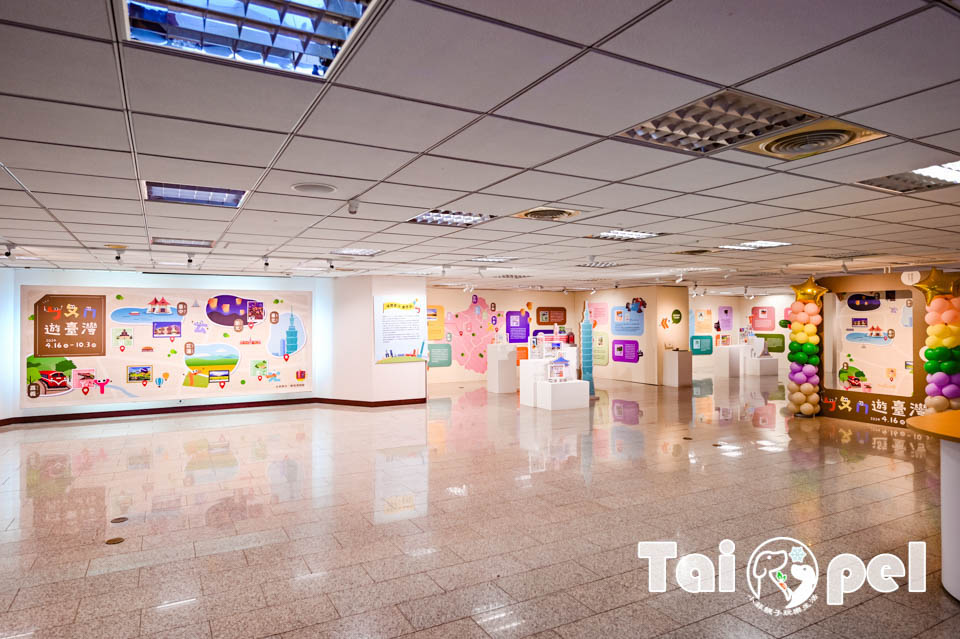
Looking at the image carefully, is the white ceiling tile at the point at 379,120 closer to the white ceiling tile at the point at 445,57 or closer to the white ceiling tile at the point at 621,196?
the white ceiling tile at the point at 445,57

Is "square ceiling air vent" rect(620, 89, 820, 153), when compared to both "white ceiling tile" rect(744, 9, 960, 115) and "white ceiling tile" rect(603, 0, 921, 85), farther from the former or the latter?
"white ceiling tile" rect(603, 0, 921, 85)

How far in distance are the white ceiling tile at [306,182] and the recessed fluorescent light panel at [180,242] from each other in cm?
336

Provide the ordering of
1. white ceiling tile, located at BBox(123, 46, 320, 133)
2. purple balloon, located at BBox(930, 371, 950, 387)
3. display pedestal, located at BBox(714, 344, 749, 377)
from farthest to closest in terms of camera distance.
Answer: display pedestal, located at BBox(714, 344, 749, 377) → purple balloon, located at BBox(930, 371, 950, 387) → white ceiling tile, located at BBox(123, 46, 320, 133)

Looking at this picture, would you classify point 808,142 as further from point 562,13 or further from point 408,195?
point 408,195

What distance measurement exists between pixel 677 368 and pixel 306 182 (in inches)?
545

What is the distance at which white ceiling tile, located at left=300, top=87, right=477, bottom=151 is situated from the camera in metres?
2.66

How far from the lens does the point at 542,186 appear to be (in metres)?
4.36

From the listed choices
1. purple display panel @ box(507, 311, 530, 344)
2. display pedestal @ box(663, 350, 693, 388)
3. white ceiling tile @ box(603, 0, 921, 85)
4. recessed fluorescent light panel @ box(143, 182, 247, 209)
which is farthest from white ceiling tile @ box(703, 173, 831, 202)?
purple display panel @ box(507, 311, 530, 344)

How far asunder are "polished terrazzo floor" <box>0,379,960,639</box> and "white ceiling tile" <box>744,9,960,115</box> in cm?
302

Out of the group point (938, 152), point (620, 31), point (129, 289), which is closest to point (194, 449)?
point (129, 289)

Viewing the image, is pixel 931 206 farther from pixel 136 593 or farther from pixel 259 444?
pixel 259 444

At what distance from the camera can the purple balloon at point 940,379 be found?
29.5ft

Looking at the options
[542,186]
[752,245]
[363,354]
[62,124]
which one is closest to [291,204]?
[62,124]

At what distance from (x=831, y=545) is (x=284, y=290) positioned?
11.1 metres
